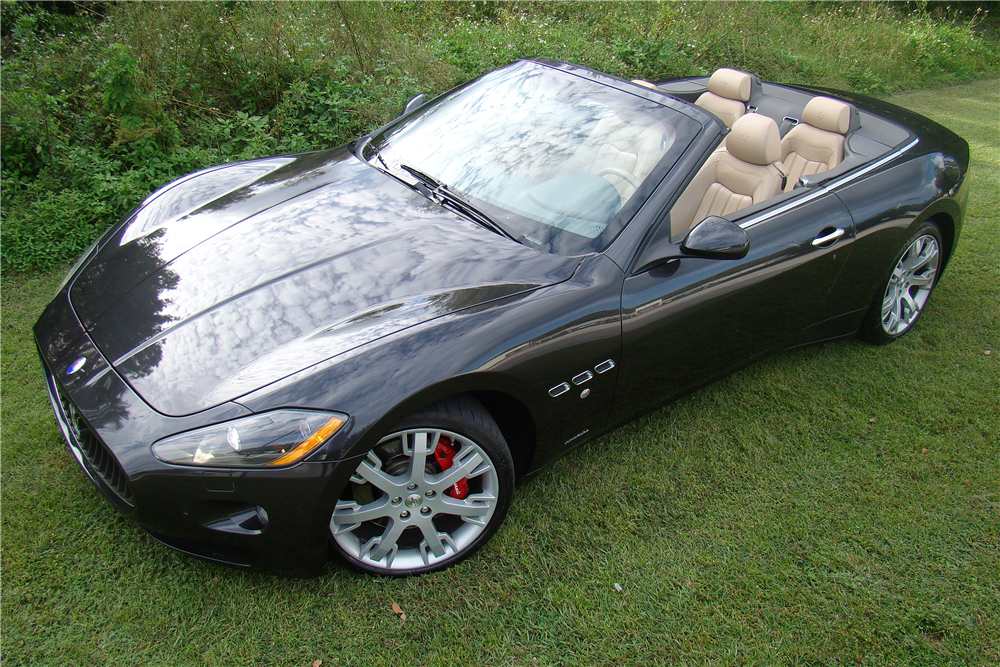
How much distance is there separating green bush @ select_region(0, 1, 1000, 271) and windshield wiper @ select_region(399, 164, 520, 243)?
2295 millimetres

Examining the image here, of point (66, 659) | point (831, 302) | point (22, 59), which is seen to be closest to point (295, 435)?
point (66, 659)

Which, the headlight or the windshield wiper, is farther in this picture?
the windshield wiper

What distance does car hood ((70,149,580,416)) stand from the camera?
2.13 m

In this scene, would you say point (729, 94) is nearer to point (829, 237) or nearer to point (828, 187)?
point (828, 187)

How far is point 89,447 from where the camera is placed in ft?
7.34

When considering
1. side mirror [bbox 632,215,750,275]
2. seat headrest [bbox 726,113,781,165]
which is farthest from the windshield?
seat headrest [bbox 726,113,781,165]

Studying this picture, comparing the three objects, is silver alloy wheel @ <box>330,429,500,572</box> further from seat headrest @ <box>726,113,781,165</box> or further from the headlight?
seat headrest @ <box>726,113,781,165</box>

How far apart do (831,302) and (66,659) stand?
10.9 ft

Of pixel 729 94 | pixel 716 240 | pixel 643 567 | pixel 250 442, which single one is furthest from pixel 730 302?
pixel 250 442

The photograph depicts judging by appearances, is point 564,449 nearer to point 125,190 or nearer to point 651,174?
point 651,174

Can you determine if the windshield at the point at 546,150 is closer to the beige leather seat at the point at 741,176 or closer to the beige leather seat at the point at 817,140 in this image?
the beige leather seat at the point at 741,176

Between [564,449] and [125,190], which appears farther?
[125,190]

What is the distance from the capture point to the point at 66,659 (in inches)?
82.9

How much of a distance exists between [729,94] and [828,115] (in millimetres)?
578
